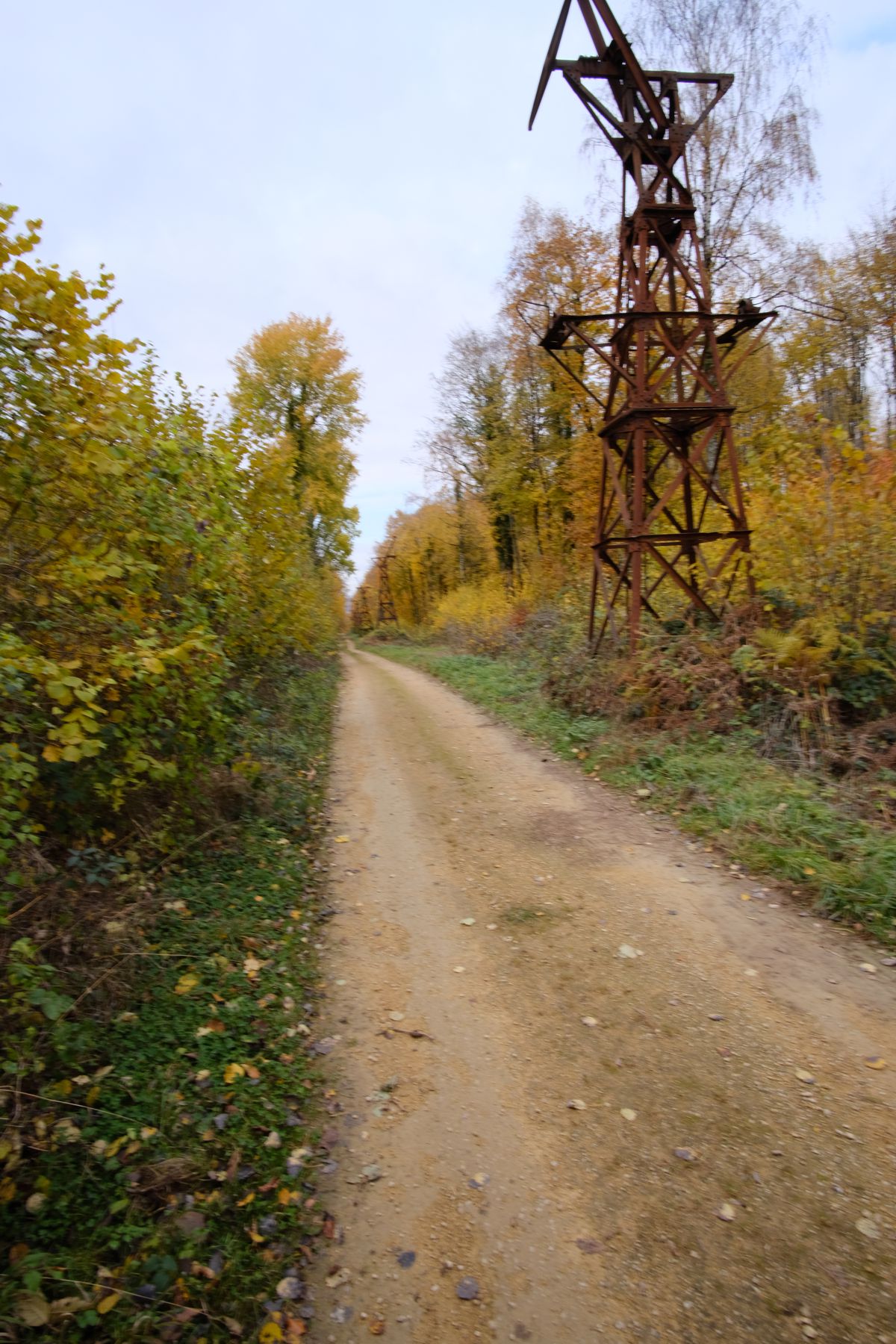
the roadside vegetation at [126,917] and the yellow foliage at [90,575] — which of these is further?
the yellow foliage at [90,575]

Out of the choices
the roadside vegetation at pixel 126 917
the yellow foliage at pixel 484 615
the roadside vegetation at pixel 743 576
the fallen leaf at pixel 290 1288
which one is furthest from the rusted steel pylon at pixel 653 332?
the yellow foliage at pixel 484 615

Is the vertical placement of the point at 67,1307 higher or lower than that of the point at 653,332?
lower

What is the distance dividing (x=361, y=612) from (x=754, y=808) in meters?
53.2

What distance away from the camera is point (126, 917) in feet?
13.0

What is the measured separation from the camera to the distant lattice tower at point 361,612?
53750mm

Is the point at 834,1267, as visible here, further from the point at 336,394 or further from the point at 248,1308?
the point at 336,394

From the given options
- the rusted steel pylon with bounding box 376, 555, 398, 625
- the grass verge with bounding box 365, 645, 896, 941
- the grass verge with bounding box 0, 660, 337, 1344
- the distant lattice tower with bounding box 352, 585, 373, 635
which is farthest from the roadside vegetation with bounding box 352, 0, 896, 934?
the distant lattice tower with bounding box 352, 585, 373, 635

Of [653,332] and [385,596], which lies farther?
[385,596]

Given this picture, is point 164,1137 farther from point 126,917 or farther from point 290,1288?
point 126,917

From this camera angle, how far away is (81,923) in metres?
3.66

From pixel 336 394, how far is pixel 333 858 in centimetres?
2679

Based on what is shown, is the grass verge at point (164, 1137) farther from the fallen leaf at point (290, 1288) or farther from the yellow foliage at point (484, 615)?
the yellow foliage at point (484, 615)

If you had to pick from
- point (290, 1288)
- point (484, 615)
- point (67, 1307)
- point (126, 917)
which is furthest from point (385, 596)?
point (67, 1307)

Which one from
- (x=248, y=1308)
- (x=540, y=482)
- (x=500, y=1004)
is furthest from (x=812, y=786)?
(x=540, y=482)
